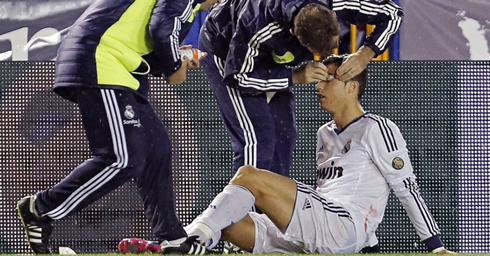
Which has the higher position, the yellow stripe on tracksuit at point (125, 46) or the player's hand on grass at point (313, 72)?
the yellow stripe on tracksuit at point (125, 46)

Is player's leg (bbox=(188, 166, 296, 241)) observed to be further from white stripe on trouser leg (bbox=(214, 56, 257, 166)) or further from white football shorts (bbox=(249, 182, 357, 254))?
white stripe on trouser leg (bbox=(214, 56, 257, 166))

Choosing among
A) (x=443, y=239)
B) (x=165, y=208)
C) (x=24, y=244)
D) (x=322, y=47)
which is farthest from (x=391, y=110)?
(x=24, y=244)

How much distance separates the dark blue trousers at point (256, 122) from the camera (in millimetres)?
5223

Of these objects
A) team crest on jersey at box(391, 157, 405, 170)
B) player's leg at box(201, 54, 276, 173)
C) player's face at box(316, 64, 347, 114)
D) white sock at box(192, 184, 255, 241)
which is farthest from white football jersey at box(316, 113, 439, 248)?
white sock at box(192, 184, 255, 241)

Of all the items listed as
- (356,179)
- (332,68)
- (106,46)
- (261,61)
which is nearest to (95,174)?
(106,46)

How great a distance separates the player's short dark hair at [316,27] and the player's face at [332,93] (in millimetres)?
329

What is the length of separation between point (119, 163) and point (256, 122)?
0.89 metres

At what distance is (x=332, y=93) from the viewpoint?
202 inches

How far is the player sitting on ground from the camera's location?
448cm

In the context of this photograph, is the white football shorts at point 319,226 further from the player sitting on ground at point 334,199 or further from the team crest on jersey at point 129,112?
the team crest on jersey at point 129,112

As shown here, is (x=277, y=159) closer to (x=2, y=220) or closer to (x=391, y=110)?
(x=391, y=110)

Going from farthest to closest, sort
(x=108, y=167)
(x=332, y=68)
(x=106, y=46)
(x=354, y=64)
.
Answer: (x=332, y=68) → (x=354, y=64) → (x=106, y=46) → (x=108, y=167)

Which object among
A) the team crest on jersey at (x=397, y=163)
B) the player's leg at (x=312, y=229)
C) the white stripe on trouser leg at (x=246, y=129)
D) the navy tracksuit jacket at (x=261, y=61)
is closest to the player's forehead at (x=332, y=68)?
the navy tracksuit jacket at (x=261, y=61)

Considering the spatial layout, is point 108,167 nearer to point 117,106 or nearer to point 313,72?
point 117,106
